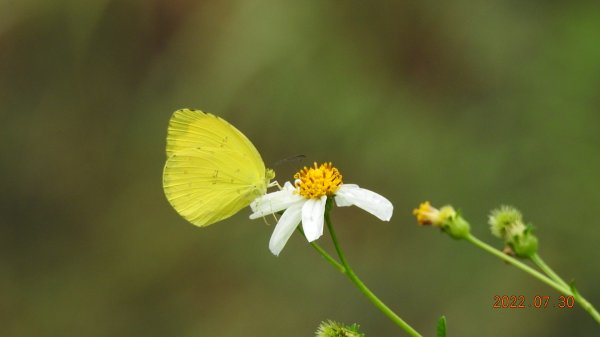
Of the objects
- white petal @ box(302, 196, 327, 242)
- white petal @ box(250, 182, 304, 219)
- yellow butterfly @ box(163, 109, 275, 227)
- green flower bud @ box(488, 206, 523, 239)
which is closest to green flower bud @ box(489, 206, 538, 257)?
green flower bud @ box(488, 206, 523, 239)

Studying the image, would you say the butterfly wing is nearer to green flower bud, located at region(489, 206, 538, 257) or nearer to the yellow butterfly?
the yellow butterfly

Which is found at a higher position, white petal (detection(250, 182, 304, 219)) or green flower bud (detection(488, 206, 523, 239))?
green flower bud (detection(488, 206, 523, 239))

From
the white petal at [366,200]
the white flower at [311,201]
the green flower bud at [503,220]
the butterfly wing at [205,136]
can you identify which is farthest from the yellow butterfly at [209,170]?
the green flower bud at [503,220]

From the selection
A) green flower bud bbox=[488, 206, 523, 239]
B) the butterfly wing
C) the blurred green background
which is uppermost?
the blurred green background

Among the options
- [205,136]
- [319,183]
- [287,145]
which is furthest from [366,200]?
[287,145]

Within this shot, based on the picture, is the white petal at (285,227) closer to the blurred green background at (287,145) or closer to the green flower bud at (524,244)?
the green flower bud at (524,244)

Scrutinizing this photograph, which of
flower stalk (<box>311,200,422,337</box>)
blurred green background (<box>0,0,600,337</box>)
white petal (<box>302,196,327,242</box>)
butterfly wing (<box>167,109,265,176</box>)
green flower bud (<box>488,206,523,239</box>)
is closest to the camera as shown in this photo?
flower stalk (<box>311,200,422,337</box>)

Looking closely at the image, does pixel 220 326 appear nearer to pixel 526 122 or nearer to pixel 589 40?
pixel 526 122

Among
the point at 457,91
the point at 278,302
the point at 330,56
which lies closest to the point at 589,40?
the point at 457,91
